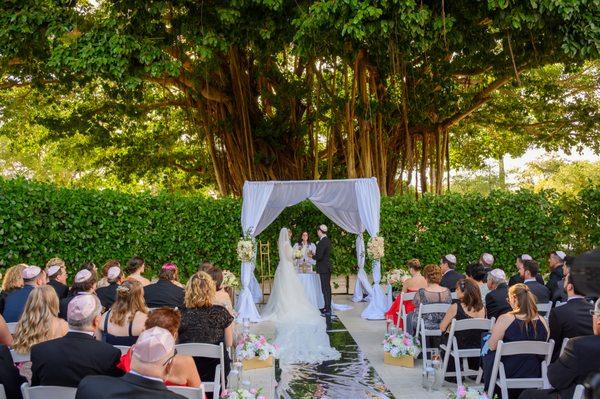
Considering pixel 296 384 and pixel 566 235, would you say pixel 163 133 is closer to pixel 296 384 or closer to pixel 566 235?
pixel 566 235

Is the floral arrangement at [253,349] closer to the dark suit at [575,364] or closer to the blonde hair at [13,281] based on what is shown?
the blonde hair at [13,281]

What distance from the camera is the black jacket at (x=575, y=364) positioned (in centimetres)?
342

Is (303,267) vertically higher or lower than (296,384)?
higher

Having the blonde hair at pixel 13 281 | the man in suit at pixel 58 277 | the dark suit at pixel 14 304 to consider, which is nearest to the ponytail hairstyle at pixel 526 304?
the dark suit at pixel 14 304

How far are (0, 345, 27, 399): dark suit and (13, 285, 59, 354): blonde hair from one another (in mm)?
497

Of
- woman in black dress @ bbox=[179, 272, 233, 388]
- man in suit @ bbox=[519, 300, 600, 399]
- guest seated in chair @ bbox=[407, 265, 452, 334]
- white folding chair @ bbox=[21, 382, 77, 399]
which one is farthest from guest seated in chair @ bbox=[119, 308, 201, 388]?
guest seated in chair @ bbox=[407, 265, 452, 334]

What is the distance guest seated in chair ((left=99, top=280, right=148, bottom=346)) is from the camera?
4.98 metres

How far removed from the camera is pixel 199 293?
5.47 m

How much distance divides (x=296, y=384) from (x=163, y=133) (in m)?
15.4

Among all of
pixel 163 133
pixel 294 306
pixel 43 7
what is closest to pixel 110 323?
pixel 294 306

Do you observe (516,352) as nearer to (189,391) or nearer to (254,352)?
(189,391)

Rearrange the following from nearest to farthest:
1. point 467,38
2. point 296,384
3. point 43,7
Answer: point 296,384
point 43,7
point 467,38

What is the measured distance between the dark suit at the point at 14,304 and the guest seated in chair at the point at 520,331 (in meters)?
4.61

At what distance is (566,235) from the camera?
45.9ft
